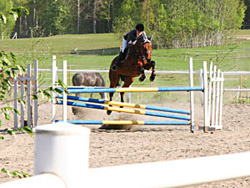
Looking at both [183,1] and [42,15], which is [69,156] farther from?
[42,15]

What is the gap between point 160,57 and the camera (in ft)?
134

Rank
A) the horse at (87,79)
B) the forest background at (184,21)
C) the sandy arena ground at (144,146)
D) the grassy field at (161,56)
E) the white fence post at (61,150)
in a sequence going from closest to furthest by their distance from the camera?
1. the white fence post at (61,150)
2. the sandy arena ground at (144,146)
3. the horse at (87,79)
4. the grassy field at (161,56)
5. the forest background at (184,21)

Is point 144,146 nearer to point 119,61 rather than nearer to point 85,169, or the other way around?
point 119,61

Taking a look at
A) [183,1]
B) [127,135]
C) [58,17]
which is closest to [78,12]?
[58,17]

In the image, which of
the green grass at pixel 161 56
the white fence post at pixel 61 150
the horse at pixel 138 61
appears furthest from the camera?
the green grass at pixel 161 56

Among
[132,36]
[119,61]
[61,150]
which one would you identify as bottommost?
[119,61]

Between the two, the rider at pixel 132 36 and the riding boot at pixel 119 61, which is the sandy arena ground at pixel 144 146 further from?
the rider at pixel 132 36

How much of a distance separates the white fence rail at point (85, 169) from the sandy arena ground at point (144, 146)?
10.5ft

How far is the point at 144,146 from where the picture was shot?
24.0 ft

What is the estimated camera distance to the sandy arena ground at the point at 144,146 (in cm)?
596

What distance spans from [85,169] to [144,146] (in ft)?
20.0

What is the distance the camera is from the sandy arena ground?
5965 mm

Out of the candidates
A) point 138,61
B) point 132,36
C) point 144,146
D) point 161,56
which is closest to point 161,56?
point 161,56

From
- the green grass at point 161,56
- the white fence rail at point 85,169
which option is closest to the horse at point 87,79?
the green grass at point 161,56
